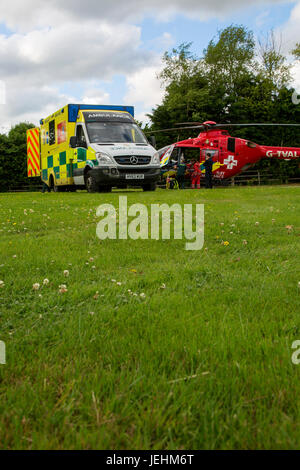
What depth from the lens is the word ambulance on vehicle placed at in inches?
523

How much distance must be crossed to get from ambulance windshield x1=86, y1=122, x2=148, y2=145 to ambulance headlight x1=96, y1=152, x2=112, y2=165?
0.69m

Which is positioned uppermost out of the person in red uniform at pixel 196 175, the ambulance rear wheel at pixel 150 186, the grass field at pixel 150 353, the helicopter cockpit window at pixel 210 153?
the helicopter cockpit window at pixel 210 153

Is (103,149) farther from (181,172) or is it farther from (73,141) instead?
(181,172)

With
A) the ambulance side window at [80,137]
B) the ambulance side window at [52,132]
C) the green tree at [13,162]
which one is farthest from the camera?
the green tree at [13,162]

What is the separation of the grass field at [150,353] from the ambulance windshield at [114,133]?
34.9ft

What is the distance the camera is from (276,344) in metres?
1.84

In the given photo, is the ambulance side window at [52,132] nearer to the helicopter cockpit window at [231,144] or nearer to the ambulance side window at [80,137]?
Result: the ambulance side window at [80,137]

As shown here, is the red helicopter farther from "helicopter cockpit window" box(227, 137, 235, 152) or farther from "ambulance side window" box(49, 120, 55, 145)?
"ambulance side window" box(49, 120, 55, 145)

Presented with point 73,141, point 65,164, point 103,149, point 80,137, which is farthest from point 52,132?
point 103,149

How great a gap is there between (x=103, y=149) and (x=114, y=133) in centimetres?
106

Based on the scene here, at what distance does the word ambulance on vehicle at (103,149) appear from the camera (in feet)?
43.6

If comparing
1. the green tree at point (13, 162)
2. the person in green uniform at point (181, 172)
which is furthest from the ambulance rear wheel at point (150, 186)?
the green tree at point (13, 162)
